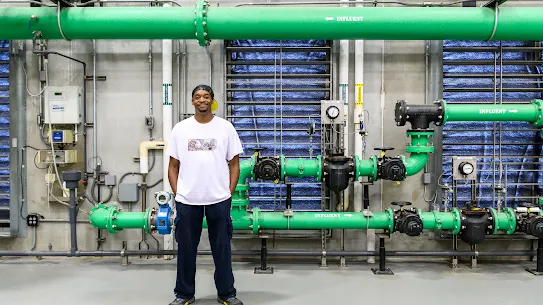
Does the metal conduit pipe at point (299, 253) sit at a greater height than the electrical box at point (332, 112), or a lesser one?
lesser

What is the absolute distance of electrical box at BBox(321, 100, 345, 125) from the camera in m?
3.91

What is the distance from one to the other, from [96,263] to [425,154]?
3.53 meters

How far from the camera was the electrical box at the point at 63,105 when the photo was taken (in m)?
4.24

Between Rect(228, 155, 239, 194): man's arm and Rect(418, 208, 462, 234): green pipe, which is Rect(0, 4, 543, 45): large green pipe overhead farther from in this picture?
Rect(418, 208, 462, 234): green pipe

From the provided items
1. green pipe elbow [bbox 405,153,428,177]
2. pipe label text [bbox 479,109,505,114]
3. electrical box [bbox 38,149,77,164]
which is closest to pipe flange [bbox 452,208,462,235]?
green pipe elbow [bbox 405,153,428,177]

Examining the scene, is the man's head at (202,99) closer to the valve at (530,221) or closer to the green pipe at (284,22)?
the green pipe at (284,22)

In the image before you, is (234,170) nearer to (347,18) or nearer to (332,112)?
(332,112)

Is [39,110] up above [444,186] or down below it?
above

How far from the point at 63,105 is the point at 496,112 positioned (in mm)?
4363

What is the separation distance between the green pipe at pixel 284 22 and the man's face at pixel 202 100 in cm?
102

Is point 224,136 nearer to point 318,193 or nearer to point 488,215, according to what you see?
point 318,193

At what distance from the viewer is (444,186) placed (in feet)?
13.0

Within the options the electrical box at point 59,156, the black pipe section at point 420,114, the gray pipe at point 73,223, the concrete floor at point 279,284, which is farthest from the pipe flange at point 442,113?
the electrical box at point 59,156

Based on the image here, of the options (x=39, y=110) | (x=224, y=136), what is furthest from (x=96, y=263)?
(x=224, y=136)
